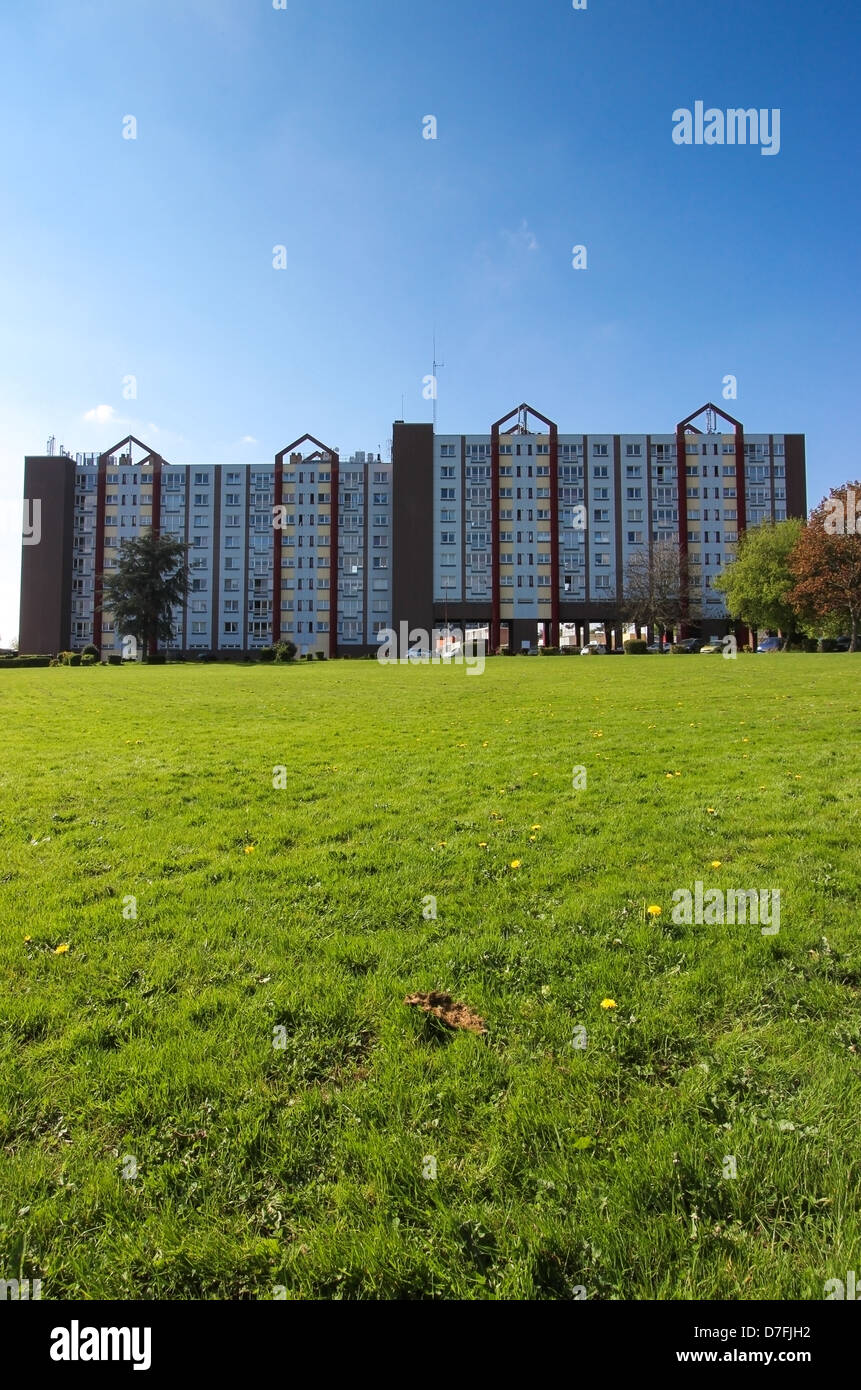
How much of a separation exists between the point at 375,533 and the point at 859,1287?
330 feet

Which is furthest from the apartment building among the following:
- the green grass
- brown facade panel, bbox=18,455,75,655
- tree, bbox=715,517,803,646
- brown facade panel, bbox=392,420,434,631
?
the green grass

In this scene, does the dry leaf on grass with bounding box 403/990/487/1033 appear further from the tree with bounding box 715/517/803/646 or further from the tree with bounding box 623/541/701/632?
the tree with bounding box 623/541/701/632

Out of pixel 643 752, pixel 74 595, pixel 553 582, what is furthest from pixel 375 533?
pixel 643 752

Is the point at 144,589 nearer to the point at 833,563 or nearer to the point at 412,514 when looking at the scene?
the point at 412,514

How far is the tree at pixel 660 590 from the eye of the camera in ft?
283

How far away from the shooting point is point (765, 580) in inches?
2515

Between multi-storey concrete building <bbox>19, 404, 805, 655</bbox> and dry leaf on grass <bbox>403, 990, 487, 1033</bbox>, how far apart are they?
90.8 meters

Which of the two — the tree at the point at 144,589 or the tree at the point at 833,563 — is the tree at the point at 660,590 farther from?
the tree at the point at 144,589

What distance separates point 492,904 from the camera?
562cm

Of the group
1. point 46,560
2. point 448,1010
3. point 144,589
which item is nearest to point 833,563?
point 448,1010

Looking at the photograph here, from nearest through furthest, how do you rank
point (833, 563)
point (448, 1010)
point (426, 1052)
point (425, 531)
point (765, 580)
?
point (426, 1052) < point (448, 1010) < point (833, 563) < point (765, 580) < point (425, 531)

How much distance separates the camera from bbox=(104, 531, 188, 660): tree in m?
73.1

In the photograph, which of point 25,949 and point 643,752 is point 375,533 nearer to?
point 643,752

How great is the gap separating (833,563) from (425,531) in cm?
5373
